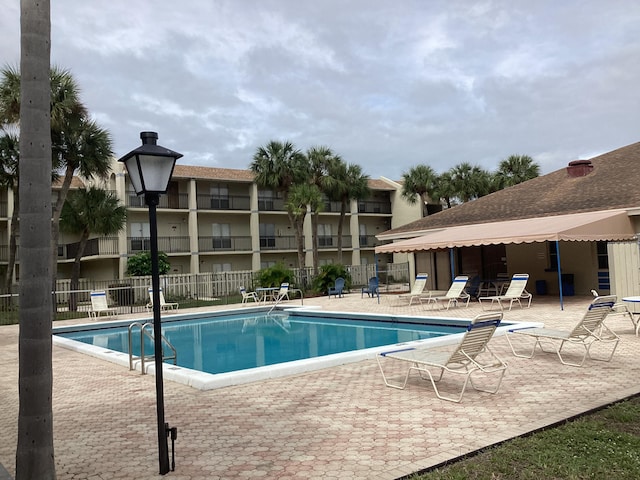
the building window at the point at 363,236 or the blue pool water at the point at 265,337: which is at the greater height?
the building window at the point at 363,236

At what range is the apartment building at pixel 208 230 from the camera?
3509 cm

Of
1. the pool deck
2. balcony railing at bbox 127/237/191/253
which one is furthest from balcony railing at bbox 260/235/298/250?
the pool deck

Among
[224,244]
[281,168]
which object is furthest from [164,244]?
[281,168]

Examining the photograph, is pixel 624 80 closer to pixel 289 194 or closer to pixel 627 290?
pixel 627 290

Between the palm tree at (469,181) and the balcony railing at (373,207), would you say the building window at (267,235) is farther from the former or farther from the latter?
the palm tree at (469,181)

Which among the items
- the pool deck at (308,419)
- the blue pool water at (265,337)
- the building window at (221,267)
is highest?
the building window at (221,267)

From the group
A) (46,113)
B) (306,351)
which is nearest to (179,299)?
(306,351)

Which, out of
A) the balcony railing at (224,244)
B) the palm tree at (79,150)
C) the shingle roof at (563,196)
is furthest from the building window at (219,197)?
the shingle roof at (563,196)

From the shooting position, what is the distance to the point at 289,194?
3281 centimetres

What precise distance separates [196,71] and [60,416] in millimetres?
8478

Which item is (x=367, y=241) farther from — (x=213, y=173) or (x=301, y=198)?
(x=301, y=198)

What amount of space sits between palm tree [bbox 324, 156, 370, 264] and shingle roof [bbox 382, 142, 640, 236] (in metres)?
9.68

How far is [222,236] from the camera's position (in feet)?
129

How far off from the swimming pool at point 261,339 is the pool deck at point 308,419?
0.37 meters
